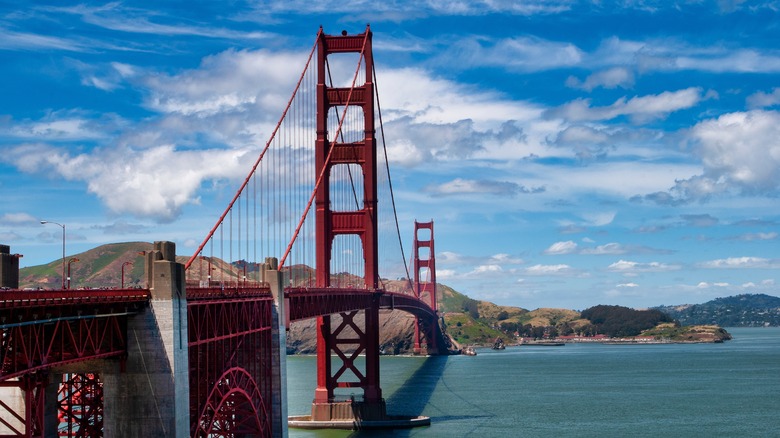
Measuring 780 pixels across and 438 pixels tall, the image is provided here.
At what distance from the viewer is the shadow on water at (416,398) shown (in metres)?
67.1

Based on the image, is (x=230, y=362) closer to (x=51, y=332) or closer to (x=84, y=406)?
(x=84, y=406)

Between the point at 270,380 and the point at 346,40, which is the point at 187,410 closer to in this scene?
the point at 270,380

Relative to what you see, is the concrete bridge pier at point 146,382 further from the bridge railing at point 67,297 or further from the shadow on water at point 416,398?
the shadow on water at point 416,398

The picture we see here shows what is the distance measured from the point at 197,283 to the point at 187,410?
8627 millimetres

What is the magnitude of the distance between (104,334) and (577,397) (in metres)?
68.6

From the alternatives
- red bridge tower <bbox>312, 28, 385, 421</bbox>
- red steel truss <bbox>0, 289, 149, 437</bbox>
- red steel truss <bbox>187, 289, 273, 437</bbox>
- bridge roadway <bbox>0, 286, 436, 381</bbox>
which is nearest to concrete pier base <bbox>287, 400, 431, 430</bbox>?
red bridge tower <bbox>312, 28, 385, 421</bbox>

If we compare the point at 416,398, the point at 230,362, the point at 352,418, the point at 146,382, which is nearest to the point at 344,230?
the point at 352,418

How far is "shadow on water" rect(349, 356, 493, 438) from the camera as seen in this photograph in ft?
220

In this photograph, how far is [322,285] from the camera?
68250 mm

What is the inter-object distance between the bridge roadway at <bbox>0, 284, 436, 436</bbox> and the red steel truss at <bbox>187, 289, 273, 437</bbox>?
0.15 feet

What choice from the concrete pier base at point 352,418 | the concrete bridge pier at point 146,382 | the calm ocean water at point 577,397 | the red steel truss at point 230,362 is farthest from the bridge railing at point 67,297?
the concrete pier base at point 352,418

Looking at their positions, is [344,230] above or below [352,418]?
above

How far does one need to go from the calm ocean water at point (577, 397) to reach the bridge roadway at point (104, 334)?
2257 centimetres

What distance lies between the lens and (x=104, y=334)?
30.0 m
